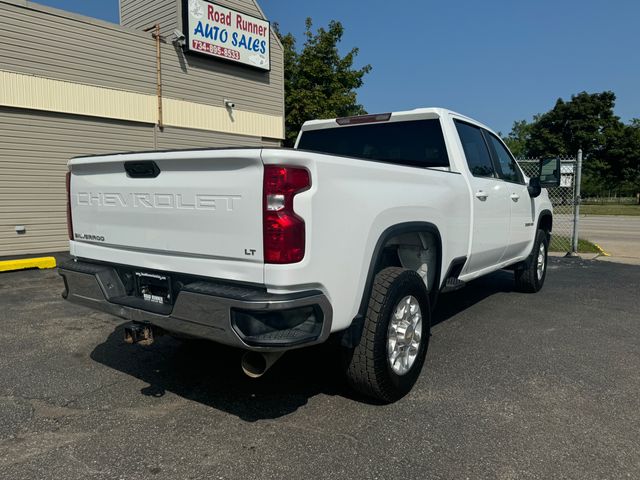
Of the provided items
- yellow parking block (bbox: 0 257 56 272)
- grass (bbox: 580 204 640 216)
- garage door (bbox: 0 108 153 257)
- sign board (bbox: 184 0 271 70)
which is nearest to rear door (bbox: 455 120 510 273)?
yellow parking block (bbox: 0 257 56 272)

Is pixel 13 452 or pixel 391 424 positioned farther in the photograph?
pixel 391 424

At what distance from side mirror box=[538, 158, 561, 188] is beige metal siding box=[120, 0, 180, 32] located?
10116 millimetres

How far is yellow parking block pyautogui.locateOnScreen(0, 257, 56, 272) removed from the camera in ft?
28.0

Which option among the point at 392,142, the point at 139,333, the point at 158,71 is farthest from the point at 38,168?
the point at 139,333

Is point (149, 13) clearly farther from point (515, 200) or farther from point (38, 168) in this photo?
point (515, 200)

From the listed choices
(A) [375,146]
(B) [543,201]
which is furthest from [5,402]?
(B) [543,201]

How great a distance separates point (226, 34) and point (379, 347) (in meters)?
12.5

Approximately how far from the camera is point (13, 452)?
2.68m

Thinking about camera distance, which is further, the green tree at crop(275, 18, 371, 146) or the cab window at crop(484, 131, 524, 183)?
the green tree at crop(275, 18, 371, 146)

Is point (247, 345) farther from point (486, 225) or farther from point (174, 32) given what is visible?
point (174, 32)

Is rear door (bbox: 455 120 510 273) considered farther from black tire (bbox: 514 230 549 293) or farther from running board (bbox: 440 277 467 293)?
black tire (bbox: 514 230 549 293)

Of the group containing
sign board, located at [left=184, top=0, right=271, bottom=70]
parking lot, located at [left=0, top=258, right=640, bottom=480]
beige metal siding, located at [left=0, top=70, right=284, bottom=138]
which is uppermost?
sign board, located at [left=184, top=0, right=271, bottom=70]

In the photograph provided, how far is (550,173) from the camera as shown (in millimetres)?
6016

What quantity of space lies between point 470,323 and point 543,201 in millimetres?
2393
